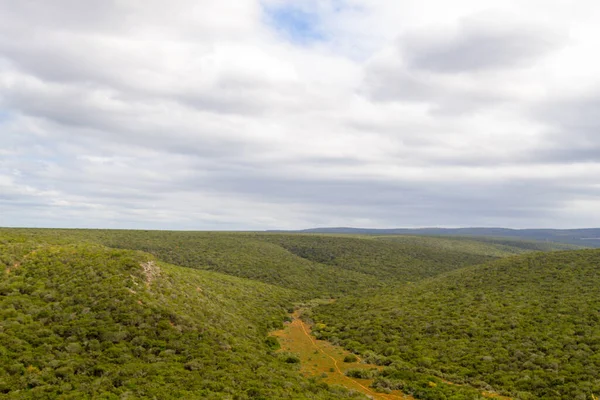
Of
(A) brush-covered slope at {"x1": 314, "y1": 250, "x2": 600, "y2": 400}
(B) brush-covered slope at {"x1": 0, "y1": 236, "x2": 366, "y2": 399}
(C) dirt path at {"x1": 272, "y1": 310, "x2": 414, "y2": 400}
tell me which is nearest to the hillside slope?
(A) brush-covered slope at {"x1": 314, "y1": 250, "x2": 600, "y2": 400}

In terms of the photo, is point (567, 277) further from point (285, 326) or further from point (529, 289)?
point (285, 326)

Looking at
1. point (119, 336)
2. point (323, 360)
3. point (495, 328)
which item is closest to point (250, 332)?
point (323, 360)

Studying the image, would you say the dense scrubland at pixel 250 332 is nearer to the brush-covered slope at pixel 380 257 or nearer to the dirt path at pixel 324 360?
the dirt path at pixel 324 360

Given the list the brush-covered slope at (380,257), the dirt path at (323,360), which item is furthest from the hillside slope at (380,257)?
the dirt path at (323,360)

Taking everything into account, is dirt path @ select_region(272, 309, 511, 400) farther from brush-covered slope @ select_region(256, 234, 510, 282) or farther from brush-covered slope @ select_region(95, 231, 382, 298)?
brush-covered slope @ select_region(256, 234, 510, 282)

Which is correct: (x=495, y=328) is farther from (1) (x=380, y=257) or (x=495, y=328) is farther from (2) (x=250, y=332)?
(1) (x=380, y=257)

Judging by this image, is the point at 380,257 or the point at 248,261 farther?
the point at 380,257
